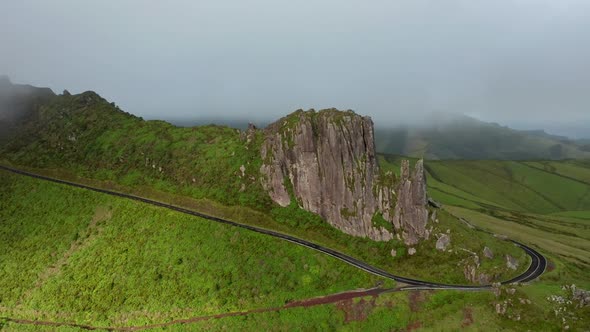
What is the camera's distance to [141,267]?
11025 centimetres

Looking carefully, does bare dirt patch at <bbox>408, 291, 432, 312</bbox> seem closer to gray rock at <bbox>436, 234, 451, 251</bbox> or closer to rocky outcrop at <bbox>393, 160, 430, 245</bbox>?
gray rock at <bbox>436, 234, 451, 251</bbox>

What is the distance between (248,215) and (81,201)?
66.4 metres

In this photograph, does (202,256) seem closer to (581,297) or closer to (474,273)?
(474,273)

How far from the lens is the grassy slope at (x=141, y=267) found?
100688 mm

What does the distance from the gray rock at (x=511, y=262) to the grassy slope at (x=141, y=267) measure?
4292 cm

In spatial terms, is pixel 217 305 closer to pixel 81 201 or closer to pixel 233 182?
pixel 233 182

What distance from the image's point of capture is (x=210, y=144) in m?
156

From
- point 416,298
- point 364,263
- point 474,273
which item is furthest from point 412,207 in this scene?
point 416,298

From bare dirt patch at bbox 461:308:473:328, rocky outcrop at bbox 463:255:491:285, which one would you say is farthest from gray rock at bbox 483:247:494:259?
bare dirt patch at bbox 461:308:473:328

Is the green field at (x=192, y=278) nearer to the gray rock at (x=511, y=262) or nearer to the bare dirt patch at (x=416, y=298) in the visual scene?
the bare dirt patch at (x=416, y=298)

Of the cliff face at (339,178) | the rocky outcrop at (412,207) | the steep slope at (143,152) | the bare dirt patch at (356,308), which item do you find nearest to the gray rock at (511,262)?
the rocky outcrop at (412,207)

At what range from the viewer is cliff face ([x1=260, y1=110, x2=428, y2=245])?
4594 inches

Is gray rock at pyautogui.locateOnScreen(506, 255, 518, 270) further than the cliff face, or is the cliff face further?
the cliff face

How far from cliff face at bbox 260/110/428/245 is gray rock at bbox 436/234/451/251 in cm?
573
